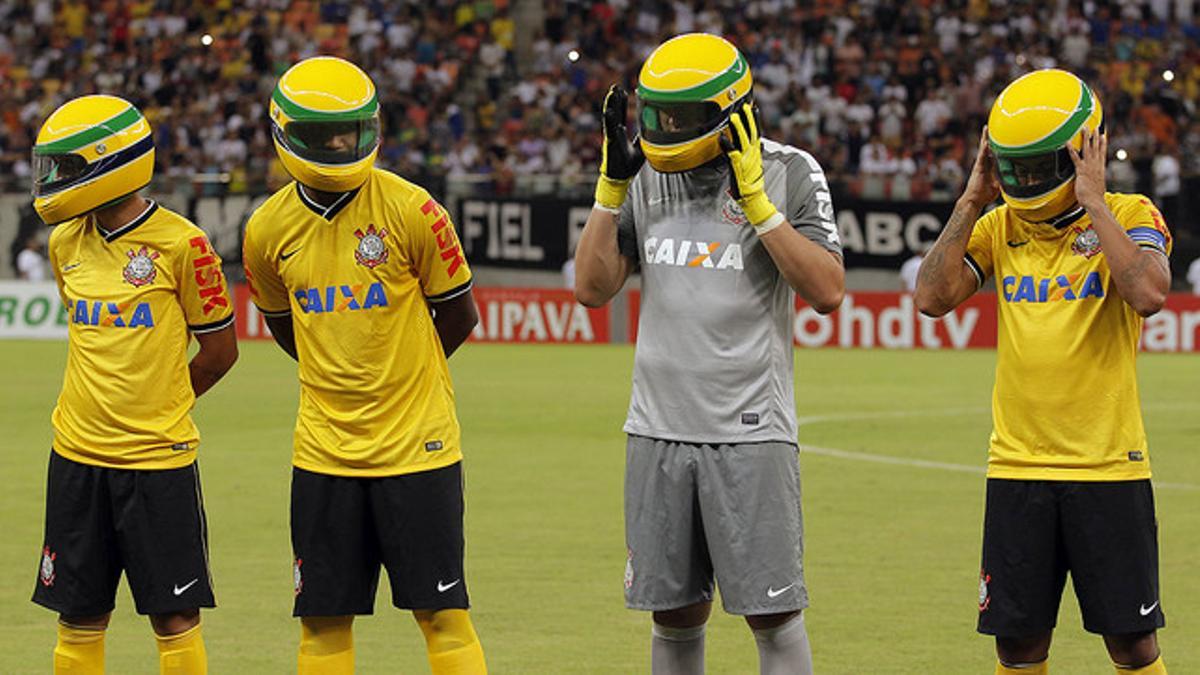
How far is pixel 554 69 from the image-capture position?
117ft

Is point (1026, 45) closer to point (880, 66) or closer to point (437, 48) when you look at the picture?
point (880, 66)

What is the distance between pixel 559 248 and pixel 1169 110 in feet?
31.7

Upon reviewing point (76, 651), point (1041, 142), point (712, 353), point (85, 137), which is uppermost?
point (1041, 142)

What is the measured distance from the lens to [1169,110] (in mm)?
31828

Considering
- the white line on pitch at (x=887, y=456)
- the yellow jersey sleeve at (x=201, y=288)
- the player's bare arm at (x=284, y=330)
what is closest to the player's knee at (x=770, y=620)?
the player's bare arm at (x=284, y=330)

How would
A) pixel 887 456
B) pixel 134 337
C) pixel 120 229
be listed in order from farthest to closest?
pixel 887 456, pixel 120 229, pixel 134 337

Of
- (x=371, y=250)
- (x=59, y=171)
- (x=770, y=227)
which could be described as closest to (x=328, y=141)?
(x=371, y=250)

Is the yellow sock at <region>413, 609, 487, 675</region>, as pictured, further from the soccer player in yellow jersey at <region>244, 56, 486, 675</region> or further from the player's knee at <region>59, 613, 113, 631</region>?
the player's knee at <region>59, 613, 113, 631</region>

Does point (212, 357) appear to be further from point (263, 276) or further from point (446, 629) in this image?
point (446, 629)

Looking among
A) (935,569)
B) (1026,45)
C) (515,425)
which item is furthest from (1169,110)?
(935,569)

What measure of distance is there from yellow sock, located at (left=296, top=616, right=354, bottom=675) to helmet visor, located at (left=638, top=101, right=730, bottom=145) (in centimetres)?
176

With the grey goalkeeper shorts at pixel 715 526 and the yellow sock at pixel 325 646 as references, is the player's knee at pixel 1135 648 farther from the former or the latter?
the yellow sock at pixel 325 646

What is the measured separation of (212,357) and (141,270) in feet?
1.55

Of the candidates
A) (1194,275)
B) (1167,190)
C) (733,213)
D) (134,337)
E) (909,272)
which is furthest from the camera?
(909,272)
